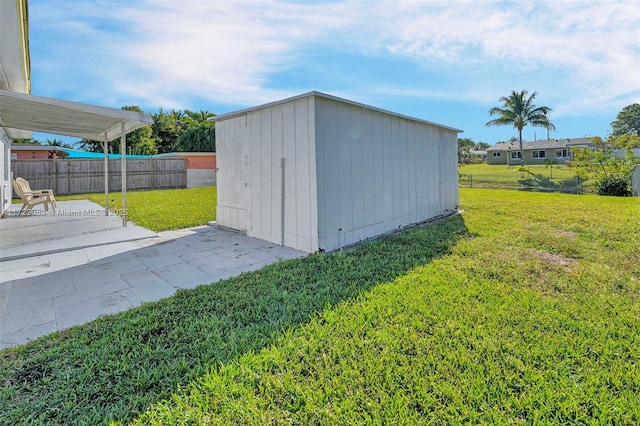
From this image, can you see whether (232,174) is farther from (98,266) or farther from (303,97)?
(98,266)

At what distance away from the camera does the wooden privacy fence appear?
13.8 m

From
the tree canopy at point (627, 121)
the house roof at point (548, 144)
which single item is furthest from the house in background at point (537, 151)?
the tree canopy at point (627, 121)

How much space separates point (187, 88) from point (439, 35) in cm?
1682

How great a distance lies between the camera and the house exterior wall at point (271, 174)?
180 inches

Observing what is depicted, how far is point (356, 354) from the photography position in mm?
2111

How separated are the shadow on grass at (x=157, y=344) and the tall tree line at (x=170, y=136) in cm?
2369

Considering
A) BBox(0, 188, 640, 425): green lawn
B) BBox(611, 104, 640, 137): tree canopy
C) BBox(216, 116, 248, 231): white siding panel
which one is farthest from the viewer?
BBox(611, 104, 640, 137): tree canopy

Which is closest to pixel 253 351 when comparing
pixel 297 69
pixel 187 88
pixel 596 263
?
pixel 596 263

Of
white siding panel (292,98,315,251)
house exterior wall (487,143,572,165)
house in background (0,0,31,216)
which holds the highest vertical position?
house exterior wall (487,143,572,165)

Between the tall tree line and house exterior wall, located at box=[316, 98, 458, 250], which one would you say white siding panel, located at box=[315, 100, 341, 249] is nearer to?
house exterior wall, located at box=[316, 98, 458, 250]


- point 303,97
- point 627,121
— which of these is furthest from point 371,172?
point 627,121

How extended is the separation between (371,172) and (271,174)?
1713 millimetres

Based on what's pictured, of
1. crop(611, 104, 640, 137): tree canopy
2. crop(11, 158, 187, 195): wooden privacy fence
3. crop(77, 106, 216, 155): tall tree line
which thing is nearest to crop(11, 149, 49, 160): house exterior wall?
crop(11, 158, 187, 195): wooden privacy fence

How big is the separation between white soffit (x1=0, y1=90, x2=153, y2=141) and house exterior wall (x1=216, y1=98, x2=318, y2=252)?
5.78 ft
